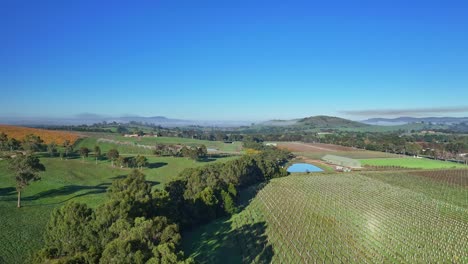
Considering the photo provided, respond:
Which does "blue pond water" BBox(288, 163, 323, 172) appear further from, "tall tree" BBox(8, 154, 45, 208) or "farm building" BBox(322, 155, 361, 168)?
"tall tree" BBox(8, 154, 45, 208)

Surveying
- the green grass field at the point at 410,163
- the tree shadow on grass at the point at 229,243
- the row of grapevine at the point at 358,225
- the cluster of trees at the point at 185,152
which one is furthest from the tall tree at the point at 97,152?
the green grass field at the point at 410,163

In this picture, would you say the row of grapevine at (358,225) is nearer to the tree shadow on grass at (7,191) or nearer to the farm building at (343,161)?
the farm building at (343,161)

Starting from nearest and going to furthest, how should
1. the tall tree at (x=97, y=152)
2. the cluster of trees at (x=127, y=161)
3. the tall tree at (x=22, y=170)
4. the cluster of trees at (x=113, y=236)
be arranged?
1. the cluster of trees at (x=113, y=236)
2. the tall tree at (x=22, y=170)
3. the cluster of trees at (x=127, y=161)
4. the tall tree at (x=97, y=152)

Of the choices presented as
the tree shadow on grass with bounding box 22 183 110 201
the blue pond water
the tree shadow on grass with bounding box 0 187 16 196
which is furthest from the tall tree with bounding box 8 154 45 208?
the blue pond water

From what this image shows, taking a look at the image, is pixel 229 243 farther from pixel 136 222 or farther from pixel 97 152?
pixel 97 152

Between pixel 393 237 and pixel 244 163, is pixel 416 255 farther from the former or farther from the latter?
pixel 244 163

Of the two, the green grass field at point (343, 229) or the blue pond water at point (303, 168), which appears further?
the blue pond water at point (303, 168)

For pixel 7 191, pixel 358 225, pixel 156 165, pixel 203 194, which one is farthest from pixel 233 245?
pixel 156 165
